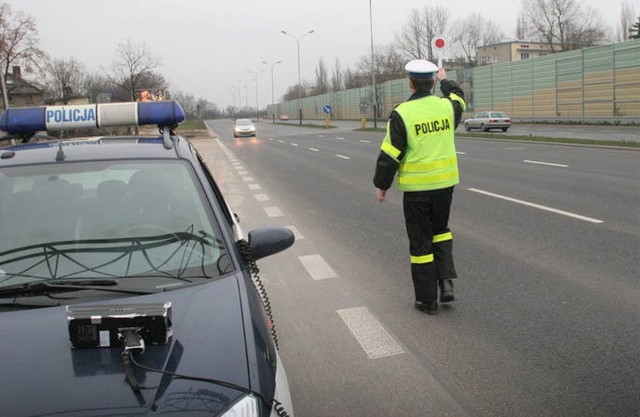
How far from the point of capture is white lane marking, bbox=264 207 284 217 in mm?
9770

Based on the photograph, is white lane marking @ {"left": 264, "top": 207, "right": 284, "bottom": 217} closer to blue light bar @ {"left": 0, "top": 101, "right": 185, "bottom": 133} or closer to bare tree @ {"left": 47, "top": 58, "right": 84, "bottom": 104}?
blue light bar @ {"left": 0, "top": 101, "right": 185, "bottom": 133}

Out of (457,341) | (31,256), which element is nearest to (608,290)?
(457,341)

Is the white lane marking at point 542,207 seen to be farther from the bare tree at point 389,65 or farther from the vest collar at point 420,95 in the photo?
the bare tree at point 389,65

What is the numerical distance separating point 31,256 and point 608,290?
451 centimetres

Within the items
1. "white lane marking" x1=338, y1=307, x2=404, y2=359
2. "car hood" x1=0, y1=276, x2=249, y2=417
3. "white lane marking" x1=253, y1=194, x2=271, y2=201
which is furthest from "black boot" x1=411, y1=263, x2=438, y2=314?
"white lane marking" x1=253, y1=194, x2=271, y2=201

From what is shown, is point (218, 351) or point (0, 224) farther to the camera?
point (0, 224)

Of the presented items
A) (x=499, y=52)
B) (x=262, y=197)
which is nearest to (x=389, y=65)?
(x=499, y=52)

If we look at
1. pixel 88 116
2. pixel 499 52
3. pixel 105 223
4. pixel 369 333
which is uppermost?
pixel 499 52

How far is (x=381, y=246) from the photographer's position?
722 centimetres

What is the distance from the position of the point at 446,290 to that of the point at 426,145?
3.95ft

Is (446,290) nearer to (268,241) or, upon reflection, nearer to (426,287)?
(426,287)

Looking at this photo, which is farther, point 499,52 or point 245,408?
point 499,52

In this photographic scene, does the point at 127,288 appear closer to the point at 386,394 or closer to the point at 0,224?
the point at 0,224

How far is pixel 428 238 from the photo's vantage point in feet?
Answer: 15.9
